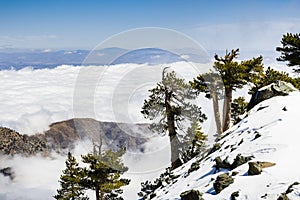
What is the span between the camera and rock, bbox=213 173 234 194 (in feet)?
34.5

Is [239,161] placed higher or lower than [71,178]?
higher

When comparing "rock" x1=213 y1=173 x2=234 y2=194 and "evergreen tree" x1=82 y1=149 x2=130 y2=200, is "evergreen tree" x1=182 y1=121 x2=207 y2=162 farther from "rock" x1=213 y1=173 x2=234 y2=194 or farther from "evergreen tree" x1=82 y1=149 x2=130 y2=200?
"rock" x1=213 y1=173 x2=234 y2=194

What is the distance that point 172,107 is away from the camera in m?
27.5

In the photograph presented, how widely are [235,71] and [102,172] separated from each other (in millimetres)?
14710

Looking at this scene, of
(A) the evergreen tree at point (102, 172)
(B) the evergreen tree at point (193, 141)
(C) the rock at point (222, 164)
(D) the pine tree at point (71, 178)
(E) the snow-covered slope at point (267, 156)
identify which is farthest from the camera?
(D) the pine tree at point (71, 178)

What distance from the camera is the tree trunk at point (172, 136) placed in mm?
27314

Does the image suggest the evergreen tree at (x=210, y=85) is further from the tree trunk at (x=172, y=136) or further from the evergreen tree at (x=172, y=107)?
the tree trunk at (x=172, y=136)

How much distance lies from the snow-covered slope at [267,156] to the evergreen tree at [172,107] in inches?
363

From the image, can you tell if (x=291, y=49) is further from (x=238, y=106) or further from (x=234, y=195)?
(x=234, y=195)

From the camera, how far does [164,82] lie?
26.8m

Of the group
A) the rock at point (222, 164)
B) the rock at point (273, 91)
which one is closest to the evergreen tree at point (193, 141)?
the rock at point (273, 91)

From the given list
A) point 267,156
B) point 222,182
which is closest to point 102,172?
point 222,182

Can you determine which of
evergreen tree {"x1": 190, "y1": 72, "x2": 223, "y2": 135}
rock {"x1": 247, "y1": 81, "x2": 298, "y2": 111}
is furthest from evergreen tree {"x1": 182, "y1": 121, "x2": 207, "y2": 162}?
rock {"x1": 247, "y1": 81, "x2": 298, "y2": 111}

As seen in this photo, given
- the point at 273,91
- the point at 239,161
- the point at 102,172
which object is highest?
the point at 273,91
